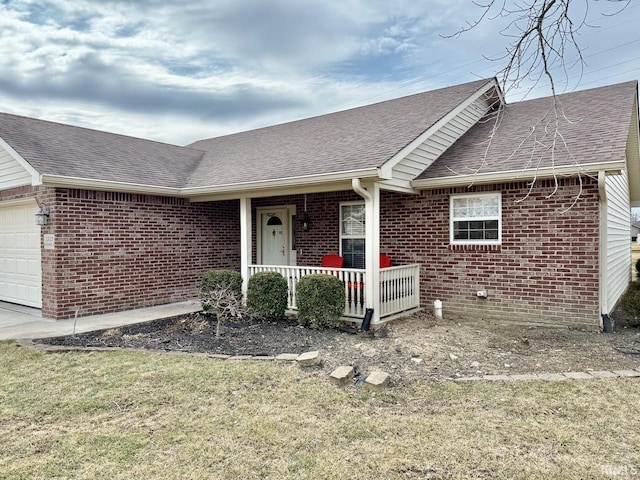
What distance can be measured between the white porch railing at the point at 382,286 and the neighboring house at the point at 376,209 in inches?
1.6

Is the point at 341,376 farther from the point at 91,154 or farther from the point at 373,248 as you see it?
the point at 91,154

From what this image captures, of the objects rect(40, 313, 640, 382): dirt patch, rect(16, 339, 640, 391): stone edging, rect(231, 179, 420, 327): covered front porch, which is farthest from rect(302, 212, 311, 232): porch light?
rect(16, 339, 640, 391): stone edging

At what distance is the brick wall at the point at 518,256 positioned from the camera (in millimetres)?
7520

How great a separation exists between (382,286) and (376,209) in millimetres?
1413

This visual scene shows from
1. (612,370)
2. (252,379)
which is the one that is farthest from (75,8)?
(612,370)

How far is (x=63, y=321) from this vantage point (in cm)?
831

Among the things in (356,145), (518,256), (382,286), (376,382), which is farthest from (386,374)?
(356,145)

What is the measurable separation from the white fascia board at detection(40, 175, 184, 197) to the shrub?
7.62 feet

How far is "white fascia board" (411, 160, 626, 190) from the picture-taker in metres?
6.88

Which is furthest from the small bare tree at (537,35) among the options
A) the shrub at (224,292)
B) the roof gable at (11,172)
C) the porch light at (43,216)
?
the roof gable at (11,172)

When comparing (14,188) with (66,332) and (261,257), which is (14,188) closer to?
(66,332)

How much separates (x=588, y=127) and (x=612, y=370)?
5027 mm

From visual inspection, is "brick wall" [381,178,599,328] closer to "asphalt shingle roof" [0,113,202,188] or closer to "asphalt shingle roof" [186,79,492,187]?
"asphalt shingle roof" [186,79,492,187]

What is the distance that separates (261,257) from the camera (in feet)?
40.6
